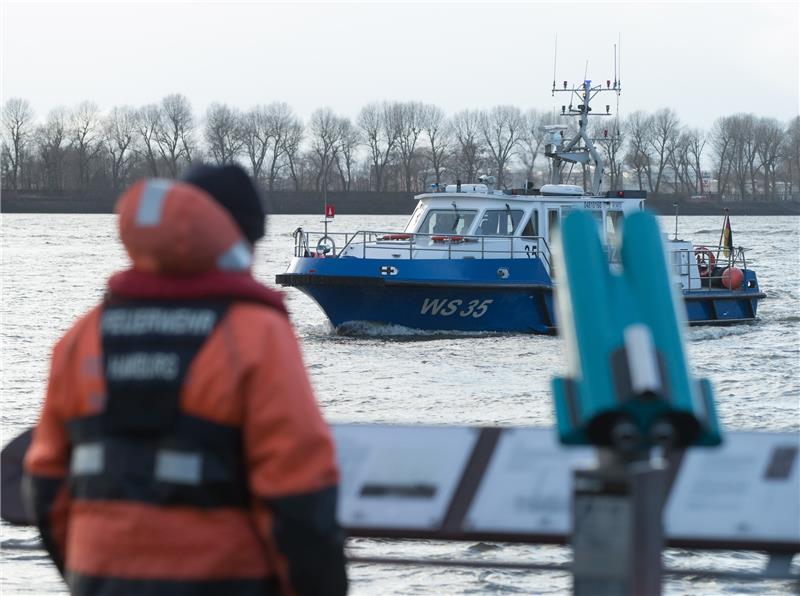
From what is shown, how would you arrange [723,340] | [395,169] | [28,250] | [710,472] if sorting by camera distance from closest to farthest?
[710,472] < [723,340] < [28,250] < [395,169]

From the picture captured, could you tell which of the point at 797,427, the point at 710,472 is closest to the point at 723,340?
the point at 797,427

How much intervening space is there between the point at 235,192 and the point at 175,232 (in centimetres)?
22

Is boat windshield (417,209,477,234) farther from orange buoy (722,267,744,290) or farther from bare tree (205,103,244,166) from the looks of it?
bare tree (205,103,244,166)

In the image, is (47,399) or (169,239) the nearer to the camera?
(169,239)

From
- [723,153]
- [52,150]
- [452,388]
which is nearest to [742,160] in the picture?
[723,153]

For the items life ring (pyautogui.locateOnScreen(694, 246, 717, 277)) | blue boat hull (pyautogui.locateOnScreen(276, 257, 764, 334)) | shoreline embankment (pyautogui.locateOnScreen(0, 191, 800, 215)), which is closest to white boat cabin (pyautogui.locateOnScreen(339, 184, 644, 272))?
blue boat hull (pyautogui.locateOnScreen(276, 257, 764, 334))

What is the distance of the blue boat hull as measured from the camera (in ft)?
57.7

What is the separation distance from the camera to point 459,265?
1759 centimetres

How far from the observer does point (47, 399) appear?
251 cm

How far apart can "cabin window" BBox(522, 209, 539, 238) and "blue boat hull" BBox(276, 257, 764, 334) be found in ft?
2.88

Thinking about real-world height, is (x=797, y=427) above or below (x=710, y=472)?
below

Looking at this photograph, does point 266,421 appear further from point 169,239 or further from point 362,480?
point 362,480

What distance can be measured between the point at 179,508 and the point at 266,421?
0.22 meters

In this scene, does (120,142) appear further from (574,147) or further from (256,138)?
(574,147)
